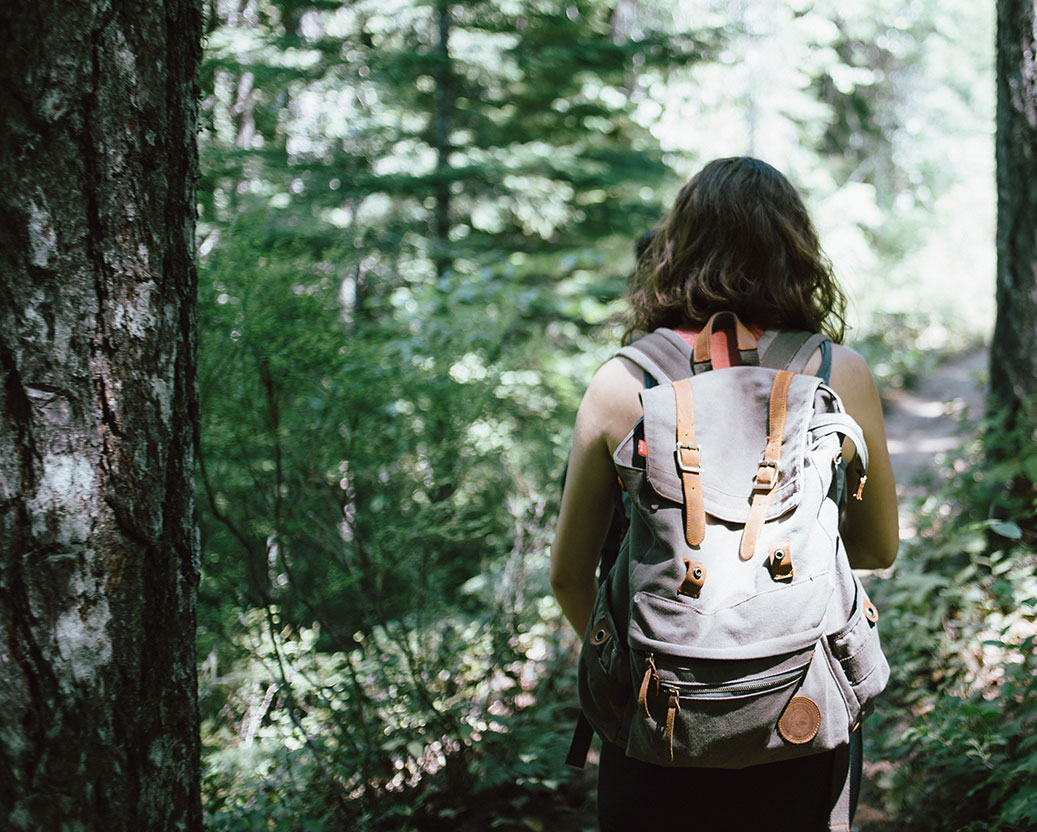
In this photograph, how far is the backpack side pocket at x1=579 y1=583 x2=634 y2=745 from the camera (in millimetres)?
1417

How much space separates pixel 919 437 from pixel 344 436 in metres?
7.78

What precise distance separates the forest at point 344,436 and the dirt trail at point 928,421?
704mm

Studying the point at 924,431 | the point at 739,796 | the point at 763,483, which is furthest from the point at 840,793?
the point at 924,431

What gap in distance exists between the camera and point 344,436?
339cm

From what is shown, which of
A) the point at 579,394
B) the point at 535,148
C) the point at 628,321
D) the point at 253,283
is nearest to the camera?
the point at 628,321

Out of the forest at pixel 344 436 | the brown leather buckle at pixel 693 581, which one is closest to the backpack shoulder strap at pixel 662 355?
the brown leather buckle at pixel 693 581

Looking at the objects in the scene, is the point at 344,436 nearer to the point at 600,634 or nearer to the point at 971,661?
the point at 600,634

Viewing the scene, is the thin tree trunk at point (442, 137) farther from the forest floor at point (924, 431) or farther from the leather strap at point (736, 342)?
the leather strap at point (736, 342)

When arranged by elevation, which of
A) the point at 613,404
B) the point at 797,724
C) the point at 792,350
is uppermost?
the point at 792,350

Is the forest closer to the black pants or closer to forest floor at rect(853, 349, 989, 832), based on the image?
forest floor at rect(853, 349, 989, 832)

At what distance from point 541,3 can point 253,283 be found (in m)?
6.34

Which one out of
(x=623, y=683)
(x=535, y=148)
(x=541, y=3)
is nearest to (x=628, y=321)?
(x=623, y=683)

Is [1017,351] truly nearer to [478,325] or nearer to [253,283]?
[478,325]

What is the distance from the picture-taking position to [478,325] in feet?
16.1
